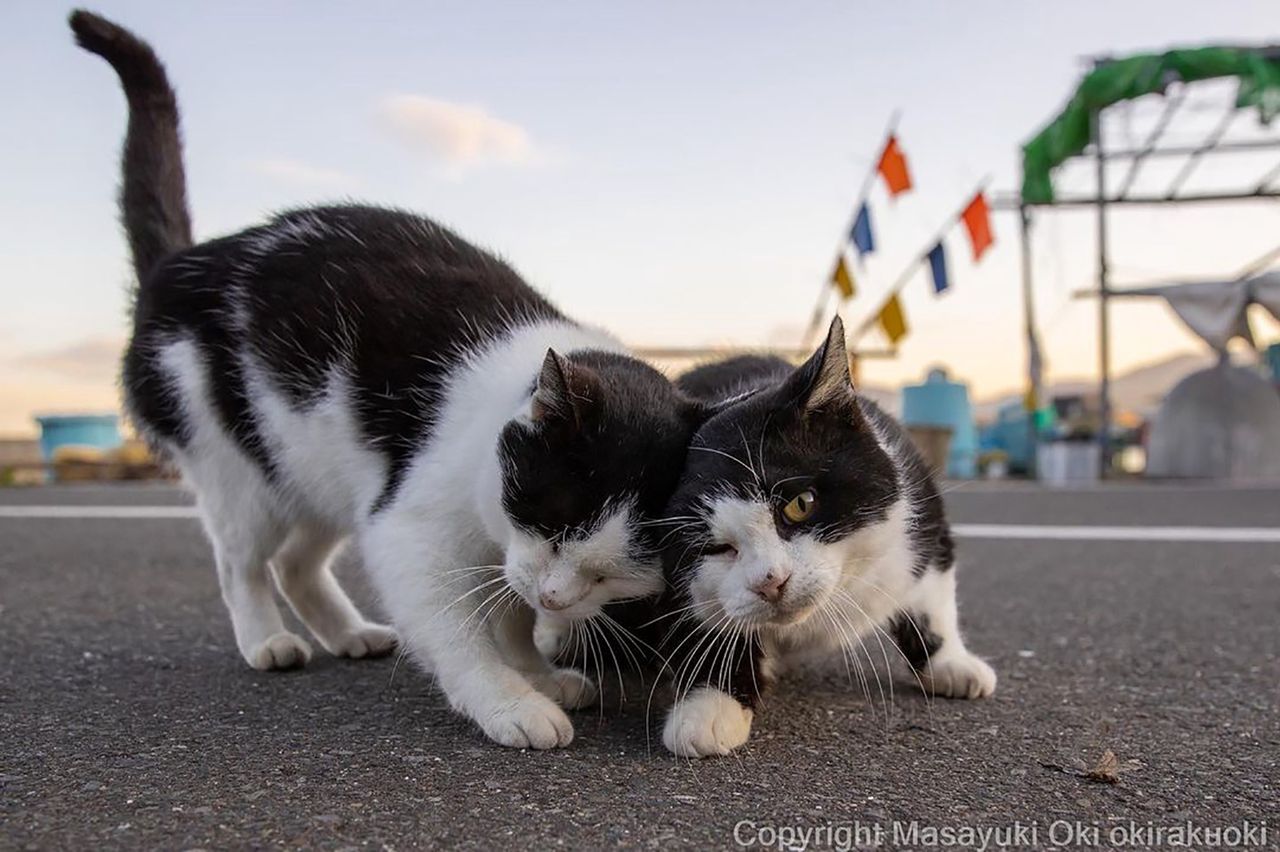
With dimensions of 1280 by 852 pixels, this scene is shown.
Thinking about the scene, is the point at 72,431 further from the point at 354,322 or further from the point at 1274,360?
the point at 1274,360

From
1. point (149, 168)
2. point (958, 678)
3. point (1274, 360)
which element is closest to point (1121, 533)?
point (958, 678)

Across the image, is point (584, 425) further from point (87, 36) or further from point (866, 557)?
point (87, 36)

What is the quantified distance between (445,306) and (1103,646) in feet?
5.62

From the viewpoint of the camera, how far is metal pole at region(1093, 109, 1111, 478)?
8641 millimetres

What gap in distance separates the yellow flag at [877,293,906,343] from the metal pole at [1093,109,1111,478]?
1.83 m

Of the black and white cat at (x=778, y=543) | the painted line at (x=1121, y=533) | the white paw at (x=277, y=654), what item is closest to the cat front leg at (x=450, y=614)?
the black and white cat at (x=778, y=543)

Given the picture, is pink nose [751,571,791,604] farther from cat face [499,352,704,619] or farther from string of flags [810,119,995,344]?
string of flags [810,119,995,344]

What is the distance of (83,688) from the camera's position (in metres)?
1.91

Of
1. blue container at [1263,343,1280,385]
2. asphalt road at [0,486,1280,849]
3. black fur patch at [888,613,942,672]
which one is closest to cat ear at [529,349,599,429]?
asphalt road at [0,486,1280,849]

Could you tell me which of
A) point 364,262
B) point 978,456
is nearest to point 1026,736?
point 364,262

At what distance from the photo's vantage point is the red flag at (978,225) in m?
8.96

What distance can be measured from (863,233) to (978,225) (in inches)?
41.8

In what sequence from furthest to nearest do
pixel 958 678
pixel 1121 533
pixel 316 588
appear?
A: pixel 1121 533, pixel 316 588, pixel 958 678

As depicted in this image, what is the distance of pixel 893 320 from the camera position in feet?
28.5
